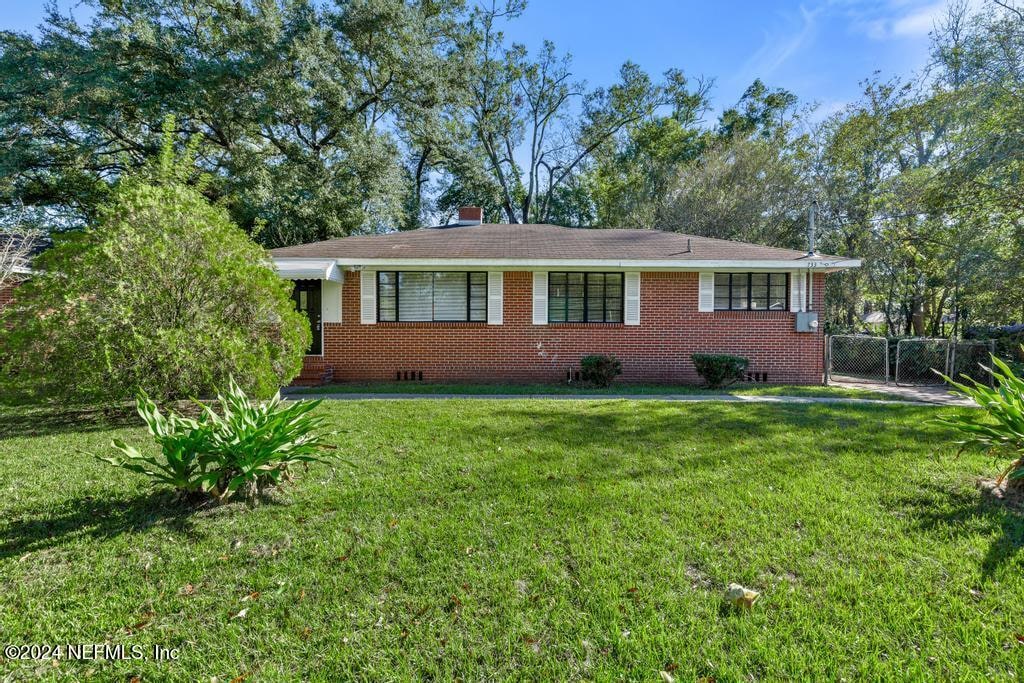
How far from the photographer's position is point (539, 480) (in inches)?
178

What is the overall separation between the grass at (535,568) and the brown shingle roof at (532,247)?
6.92m

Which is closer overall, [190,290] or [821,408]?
[190,290]

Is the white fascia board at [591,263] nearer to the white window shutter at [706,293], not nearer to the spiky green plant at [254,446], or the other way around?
the white window shutter at [706,293]

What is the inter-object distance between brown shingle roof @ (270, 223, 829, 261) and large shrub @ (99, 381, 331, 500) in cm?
753

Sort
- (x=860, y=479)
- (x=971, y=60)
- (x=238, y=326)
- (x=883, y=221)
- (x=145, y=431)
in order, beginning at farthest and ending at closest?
(x=883, y=221), (x=971, y=60), (x=238, y=326), (x=145, y=431), (x=860, y=479)

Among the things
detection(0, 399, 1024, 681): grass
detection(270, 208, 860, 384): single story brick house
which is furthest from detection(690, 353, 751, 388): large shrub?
detection(0, 399, 1024, 681): grass

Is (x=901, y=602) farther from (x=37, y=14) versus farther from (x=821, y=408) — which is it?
(x=37, y=14)

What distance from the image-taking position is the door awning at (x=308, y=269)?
10477 millimetres

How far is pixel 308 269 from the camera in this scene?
1058cm

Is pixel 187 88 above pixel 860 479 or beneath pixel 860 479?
above

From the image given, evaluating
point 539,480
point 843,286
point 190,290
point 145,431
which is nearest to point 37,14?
point 190,290

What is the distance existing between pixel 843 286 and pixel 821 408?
19.6 m

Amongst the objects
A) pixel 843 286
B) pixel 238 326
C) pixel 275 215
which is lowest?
pixel 238 326

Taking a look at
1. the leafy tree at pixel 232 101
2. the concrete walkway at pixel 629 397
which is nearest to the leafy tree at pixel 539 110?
the leafy tree at pixel 232 101
